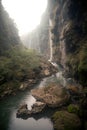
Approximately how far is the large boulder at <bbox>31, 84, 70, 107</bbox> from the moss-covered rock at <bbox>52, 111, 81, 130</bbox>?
5.92 meters

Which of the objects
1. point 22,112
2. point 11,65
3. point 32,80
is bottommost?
point 22,112

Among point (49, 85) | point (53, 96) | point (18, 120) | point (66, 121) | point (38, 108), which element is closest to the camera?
point (66, 121)

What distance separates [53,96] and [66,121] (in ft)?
35.9

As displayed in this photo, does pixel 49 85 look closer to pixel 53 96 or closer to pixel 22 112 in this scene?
pixel 53 96

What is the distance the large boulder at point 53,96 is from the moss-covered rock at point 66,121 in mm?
5923

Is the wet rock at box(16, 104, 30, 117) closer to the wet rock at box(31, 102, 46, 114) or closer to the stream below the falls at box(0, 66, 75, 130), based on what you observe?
the stream below the falls at box(0, 66, 75, 130)

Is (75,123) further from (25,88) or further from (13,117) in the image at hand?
(25,88)

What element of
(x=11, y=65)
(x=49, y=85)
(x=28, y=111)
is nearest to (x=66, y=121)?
(x=28, y=111)

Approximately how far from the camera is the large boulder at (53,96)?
1388 inches

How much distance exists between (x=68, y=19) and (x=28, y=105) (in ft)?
108

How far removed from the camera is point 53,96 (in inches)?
1487

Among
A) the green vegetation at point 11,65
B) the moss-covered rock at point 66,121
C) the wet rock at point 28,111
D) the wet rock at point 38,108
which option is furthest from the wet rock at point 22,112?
the green vegetation at point 11,65

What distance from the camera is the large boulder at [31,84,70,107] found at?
35.2 metres

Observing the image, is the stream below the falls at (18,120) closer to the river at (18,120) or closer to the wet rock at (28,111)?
the river at (18,120)
